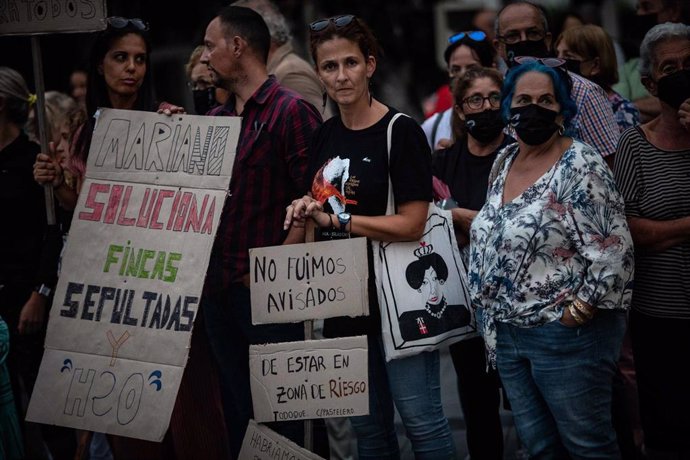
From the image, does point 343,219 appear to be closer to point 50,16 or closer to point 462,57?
point 50,16

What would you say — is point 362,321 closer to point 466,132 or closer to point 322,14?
point 466,132

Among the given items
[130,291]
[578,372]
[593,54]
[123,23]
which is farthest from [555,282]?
[123,23]

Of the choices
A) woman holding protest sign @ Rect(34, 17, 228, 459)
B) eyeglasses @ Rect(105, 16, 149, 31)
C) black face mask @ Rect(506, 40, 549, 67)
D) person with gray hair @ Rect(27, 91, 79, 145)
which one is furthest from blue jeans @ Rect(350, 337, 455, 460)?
person with gray hair @ Rect(27, 91, 79, 145)

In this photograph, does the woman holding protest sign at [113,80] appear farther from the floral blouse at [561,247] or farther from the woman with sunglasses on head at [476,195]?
the floral blouse at [561,247]

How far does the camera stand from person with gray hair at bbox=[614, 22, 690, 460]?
4414 mm

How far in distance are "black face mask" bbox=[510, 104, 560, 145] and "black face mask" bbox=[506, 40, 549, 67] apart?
121 cm

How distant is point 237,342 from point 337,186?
1.04 m

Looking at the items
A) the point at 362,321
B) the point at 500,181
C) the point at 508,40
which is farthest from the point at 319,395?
the point at 508,40

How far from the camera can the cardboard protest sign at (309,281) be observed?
4.35m

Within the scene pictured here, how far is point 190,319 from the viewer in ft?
15.4

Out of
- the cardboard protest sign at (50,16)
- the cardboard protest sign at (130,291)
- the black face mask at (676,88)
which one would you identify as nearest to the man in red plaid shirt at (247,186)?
the cardboard protest sign at (130,291)

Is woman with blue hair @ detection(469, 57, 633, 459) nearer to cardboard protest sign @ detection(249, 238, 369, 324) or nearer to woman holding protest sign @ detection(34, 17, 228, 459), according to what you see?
cardboard protest sign @ detection(249, 238, 369, 324)

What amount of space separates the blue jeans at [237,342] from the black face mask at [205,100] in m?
1.52

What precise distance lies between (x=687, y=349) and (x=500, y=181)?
1.05 metres
